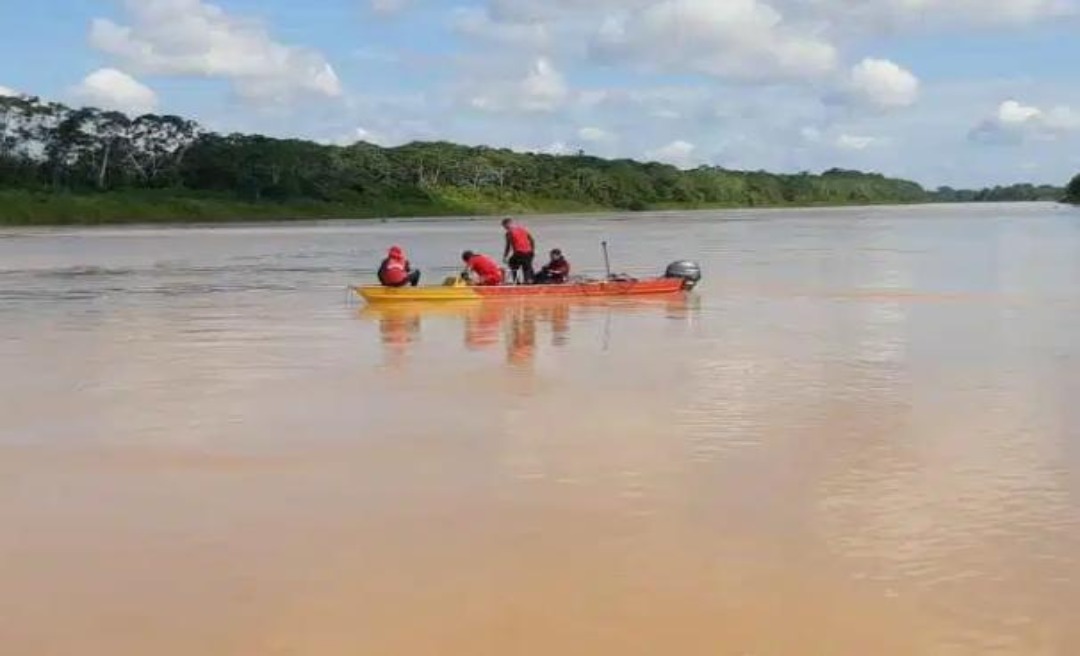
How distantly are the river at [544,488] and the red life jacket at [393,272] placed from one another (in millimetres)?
2692

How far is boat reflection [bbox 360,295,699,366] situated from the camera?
16.4 meters

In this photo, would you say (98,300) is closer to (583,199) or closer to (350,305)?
(350,305)

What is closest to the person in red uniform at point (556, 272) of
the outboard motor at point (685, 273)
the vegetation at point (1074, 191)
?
the outboard motor at point (685, 273)

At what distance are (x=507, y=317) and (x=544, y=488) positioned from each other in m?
11.1

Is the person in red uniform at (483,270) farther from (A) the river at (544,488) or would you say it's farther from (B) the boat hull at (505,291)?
(A) the river at (544,488)

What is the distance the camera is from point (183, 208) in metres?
81.1

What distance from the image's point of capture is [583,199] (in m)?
126

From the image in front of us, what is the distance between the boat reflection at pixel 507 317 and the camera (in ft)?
53.8

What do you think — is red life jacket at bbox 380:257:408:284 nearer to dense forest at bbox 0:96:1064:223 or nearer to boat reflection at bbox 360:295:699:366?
boat reflection at bbox 360:295:699:366

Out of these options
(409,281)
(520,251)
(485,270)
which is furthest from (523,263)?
(409,281)

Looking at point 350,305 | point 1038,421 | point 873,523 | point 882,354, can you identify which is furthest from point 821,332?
point 873,523

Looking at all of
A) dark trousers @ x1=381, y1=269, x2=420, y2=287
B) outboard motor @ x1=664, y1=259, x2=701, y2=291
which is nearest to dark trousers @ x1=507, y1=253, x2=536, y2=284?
dark trousers @ x1=381, y1=269, x2=420, y2=287

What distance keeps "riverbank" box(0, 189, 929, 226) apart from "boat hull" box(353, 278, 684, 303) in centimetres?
5691

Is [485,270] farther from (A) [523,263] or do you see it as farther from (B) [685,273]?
(B) [685,273]
